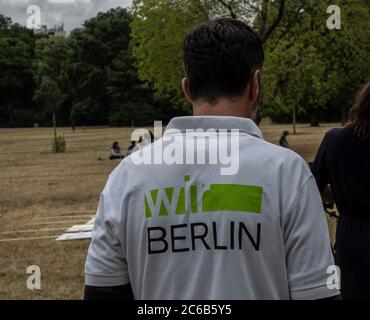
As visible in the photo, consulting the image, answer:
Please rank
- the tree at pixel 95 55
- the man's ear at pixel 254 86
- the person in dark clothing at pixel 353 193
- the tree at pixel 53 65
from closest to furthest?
the man's ear at pixel 254 86
the person in dark clothing at pixel 353 193
the tree at pixel 95 55
the tree at pixel 53 65

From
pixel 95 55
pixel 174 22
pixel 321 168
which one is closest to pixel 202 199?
pixel 321 168

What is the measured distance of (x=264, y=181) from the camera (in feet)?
4.80

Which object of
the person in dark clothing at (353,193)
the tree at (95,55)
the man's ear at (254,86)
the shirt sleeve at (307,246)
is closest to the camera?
the shirt sleeve at (307,246)

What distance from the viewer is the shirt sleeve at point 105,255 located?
60.8 inches

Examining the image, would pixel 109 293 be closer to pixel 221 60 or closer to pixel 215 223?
pixel 215 223

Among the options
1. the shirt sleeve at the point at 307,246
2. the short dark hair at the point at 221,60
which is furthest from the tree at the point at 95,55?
the shirt sleeve at the point at 307,246

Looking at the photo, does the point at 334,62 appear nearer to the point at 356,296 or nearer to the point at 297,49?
the point at 297,49

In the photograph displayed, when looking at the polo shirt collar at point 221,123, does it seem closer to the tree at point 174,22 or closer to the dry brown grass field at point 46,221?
Result: the dry brown grass field at point 46,221

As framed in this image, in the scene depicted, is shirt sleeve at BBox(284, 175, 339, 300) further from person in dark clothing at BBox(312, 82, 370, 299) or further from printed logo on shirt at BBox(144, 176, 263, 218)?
person in dark clothing at BBox(312, 82, 370, 299)

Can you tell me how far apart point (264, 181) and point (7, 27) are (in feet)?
232

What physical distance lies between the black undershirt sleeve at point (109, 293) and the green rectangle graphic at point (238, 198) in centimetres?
32

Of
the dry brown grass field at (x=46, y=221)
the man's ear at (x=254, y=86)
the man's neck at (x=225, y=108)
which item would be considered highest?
the man's ear at (x=254, y=86)

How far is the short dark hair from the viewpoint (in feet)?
5.05

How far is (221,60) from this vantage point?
5.07 feet
